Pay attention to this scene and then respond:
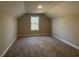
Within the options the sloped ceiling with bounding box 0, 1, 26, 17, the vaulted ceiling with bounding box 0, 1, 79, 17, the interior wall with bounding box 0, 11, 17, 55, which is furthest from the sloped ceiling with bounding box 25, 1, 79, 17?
the interior wall with bounding box 0, 11, 17, 55

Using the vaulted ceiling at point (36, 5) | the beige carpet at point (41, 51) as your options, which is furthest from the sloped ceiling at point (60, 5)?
the beige carpet at point (41, 51)

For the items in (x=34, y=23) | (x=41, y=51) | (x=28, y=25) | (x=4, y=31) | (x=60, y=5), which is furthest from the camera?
(x=34, y=23)

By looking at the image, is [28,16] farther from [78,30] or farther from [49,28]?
[78,30]

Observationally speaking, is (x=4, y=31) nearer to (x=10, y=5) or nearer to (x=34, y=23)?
(x=10, y=5)

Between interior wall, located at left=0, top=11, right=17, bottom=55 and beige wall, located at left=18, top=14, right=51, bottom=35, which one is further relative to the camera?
beige wall, located at left=18, top=14, right=51, bottom=35

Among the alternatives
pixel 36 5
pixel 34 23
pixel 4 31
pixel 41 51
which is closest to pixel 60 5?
pixel 36 5

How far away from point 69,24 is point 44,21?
382 centimetres

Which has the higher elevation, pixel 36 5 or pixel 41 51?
pixel 36 5

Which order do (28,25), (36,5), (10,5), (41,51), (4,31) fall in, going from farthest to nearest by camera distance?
(28,25) → (36,5) → (41,51) → (4,31) → (10,5)

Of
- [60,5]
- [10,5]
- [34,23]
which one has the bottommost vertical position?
[34,23]

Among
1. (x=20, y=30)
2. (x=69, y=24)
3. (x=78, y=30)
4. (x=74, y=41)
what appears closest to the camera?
(x=78, y=30)

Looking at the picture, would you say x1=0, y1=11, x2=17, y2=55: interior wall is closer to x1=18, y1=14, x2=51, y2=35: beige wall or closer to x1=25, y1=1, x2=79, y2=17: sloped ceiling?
x1=25, y1=1, x2=79, y2=17: sloped ceiling

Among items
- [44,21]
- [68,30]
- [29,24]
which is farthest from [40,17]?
[68,30]

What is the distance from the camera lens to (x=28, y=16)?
27.7 ft
